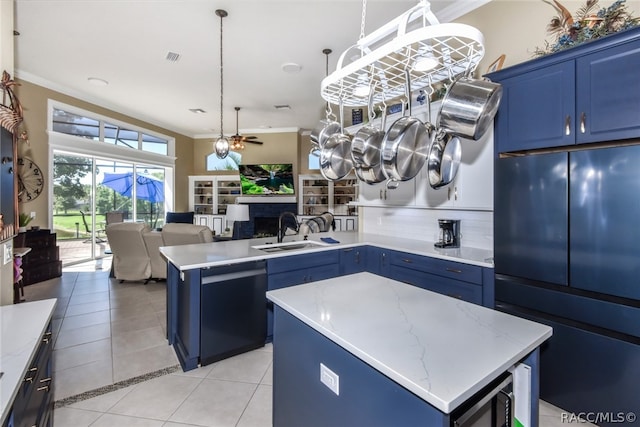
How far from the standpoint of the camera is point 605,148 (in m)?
1.75

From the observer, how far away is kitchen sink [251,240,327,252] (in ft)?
10.3

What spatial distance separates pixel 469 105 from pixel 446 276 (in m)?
1.83

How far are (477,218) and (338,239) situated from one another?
1563mm

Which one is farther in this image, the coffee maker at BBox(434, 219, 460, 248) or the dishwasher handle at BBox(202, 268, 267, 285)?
the coffee maker at BBox(434, 219, 460, 248)

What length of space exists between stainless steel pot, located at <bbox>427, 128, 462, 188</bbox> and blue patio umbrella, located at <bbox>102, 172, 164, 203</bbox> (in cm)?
771

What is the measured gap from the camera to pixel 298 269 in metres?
3.04

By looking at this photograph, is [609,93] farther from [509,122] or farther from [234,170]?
[234,170]

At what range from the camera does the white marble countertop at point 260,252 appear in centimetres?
249

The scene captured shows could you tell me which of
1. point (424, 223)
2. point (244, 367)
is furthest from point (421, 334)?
Result: point (424, 223)

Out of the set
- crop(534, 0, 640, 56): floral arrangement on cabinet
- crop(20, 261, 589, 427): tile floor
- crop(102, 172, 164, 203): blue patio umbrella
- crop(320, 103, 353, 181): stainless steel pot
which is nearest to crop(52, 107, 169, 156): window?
crop(102, 172, 164, 203): blue patio umbrella

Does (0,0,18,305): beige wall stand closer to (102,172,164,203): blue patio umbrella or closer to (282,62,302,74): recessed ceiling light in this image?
(282,62,302,74): recessed ceiling light

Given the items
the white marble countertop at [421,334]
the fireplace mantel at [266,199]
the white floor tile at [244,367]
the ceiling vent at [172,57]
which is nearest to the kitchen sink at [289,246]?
the white floor tile at [244,367]

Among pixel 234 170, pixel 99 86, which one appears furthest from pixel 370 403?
pixel 234 170

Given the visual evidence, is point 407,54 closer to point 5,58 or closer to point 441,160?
point 441,160
